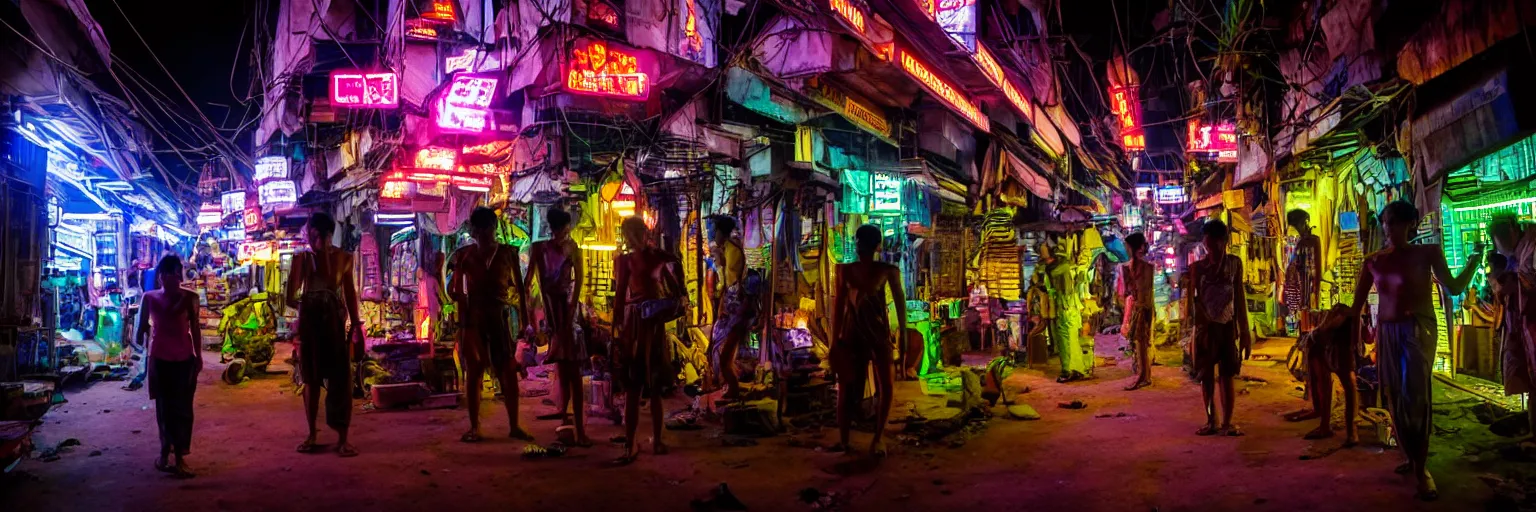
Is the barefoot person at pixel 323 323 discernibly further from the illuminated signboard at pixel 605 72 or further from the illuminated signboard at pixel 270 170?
the illuminated signboard at pixel 270 170

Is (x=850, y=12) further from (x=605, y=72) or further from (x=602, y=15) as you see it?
(x=602, y=15)

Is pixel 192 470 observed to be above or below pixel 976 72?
below

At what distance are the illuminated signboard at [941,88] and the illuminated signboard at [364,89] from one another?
7715 mm

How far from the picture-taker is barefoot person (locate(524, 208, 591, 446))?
7160mm

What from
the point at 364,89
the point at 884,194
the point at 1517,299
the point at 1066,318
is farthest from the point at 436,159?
the point at 1517,299

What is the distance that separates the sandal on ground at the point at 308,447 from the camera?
704 centimetres

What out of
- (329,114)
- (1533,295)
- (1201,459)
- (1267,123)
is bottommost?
(1201,459)

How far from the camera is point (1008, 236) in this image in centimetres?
1834

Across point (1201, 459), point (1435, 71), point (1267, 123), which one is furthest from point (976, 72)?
point (1201, 459)

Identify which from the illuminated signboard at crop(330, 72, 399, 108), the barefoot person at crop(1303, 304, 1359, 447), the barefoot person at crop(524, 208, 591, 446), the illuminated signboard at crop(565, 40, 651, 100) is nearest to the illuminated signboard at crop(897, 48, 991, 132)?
the illuminated signboard at crop(565, 40, 651, 100)

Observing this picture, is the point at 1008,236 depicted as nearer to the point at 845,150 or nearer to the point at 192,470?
the point at 845,150

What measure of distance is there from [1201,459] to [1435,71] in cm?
383

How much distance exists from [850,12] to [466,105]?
227 inches

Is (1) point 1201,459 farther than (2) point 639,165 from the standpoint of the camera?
No
